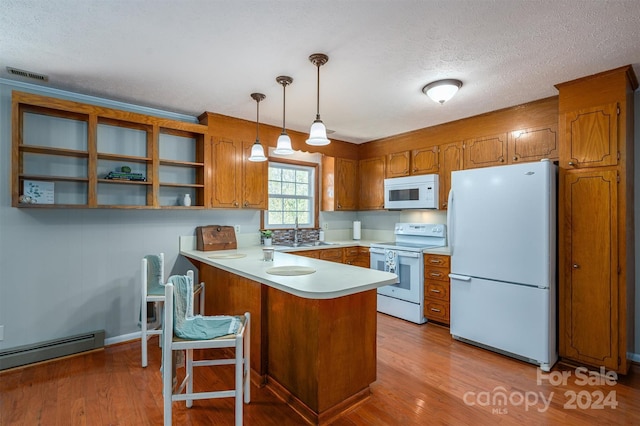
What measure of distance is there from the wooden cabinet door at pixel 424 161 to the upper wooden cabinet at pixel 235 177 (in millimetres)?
1978

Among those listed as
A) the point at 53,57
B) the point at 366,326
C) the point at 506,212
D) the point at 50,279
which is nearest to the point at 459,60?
the point at 506,212

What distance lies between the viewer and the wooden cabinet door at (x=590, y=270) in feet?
8.05

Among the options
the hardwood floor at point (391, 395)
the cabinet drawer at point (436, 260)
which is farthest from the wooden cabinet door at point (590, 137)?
the hardwood floor at point (391, 395)

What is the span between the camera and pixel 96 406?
2104mm

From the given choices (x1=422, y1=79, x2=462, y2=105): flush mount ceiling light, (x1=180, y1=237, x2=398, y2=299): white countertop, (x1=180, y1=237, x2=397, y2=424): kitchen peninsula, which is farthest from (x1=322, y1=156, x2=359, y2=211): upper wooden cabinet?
(x1=180, y1=237, x2=397, y2=424): kitchen peninsula

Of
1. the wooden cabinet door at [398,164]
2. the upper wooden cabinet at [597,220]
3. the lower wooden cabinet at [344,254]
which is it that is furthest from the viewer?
the wooden cabinet door at [398,164]

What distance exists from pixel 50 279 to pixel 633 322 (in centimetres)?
517

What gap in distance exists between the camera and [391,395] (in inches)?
87.7

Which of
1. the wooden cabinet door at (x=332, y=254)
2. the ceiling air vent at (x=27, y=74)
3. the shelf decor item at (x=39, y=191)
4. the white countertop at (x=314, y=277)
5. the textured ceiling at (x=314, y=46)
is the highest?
the textured ceiling at (x=314, y=46)

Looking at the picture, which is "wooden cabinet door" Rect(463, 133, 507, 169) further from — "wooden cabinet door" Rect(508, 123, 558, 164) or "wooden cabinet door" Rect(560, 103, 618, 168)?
"wooden cabinet door" Rect(560, 103, 618, 168)

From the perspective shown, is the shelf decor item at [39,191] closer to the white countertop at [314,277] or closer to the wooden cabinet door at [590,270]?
the white countertop at [314,277]

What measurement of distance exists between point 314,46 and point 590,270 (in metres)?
2.78

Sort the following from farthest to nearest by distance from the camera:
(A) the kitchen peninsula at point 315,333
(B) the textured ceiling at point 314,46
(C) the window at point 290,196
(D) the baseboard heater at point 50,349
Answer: (C) the window at point 290,196, (D) the baseboard heater at point 50,349, (A) the kitchen peninsula at point 315,333, (B) the textured ceiling at point 314,46

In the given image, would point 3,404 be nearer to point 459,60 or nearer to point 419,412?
point 419,412
